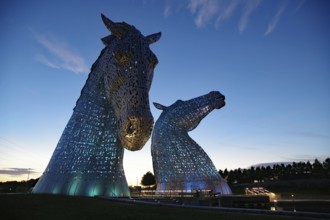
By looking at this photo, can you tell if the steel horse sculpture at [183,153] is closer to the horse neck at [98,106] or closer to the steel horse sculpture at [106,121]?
the steel horse sculpture at [106,121]

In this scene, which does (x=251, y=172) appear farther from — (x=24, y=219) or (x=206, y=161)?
(x=24, y=219)

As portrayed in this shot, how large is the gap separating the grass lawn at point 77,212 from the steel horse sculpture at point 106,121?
1.13 metres

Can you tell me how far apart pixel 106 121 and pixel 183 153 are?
44.9ft

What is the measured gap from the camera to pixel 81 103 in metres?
10.0

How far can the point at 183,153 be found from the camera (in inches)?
890

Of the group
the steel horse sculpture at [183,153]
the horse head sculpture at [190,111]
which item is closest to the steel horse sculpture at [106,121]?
the steel horse sculpture at [183,153]

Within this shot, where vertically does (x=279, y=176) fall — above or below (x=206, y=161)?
above

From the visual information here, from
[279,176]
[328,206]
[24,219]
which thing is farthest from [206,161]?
[279,176]

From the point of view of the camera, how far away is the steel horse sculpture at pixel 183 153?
868 inches

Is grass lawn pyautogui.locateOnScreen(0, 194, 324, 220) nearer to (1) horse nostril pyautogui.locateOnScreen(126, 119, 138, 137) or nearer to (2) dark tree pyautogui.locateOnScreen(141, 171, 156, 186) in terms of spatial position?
(1) horse nostril pyautogui.locateOnScreen(126, 119, 138, 137)

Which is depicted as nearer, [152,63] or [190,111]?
[152,63]

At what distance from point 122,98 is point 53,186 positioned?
4.03 m

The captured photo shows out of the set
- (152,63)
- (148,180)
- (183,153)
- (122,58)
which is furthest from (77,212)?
(148,180)

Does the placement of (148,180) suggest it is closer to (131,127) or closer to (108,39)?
(108,39)
